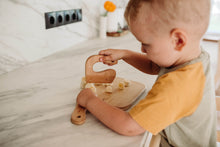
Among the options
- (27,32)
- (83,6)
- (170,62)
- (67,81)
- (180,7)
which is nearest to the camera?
(180,7)

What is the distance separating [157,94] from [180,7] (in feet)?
0.77

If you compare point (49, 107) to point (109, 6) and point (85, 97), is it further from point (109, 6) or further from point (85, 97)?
point (109, 6)

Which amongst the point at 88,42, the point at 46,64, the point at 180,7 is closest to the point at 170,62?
the point at 180,7

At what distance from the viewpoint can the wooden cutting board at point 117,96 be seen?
64cm

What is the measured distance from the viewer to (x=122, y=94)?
79 centimetres

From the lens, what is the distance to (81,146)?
541 millimetres

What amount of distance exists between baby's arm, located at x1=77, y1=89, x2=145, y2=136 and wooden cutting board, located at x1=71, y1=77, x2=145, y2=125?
36 mm

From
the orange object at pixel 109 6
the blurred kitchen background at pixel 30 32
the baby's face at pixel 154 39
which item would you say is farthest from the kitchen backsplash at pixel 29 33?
the baby's face at pixel 154 39

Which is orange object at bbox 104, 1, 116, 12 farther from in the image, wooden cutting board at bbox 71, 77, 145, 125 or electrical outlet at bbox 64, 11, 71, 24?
wooden cutting board at bbox 71, 77, 145, 125

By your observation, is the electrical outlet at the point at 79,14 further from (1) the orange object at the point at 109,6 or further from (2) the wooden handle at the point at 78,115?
(2) the wooden handle at the point at 78,115

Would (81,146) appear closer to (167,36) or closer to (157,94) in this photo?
(157,94)

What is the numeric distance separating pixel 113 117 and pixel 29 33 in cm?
67

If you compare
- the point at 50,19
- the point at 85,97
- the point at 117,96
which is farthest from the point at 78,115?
the point at 50,19

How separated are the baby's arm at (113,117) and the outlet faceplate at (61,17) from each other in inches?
24.3
